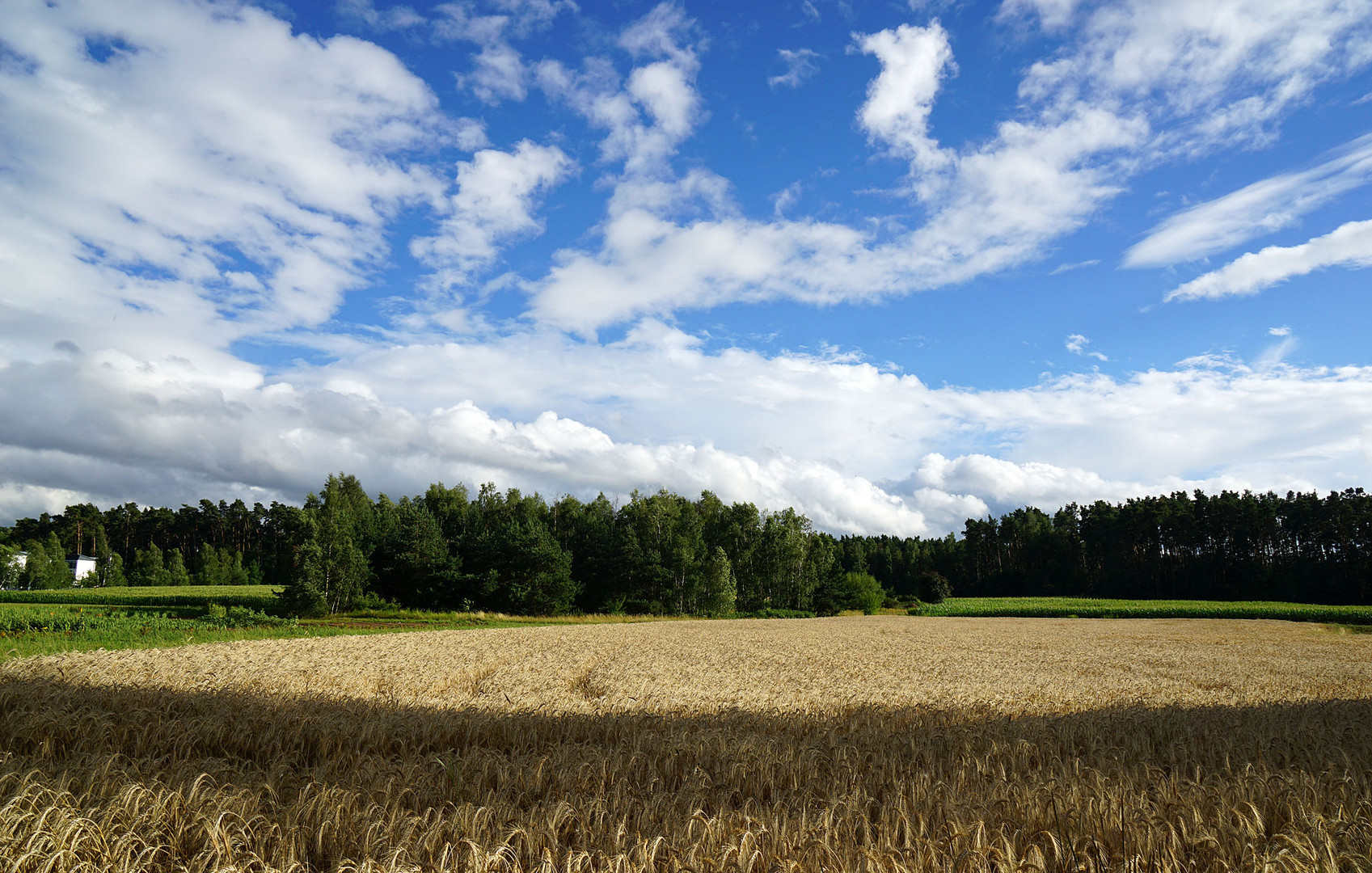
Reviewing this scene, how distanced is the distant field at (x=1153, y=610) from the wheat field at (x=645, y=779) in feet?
198

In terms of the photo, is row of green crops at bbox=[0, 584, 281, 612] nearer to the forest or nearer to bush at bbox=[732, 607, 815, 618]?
the forest

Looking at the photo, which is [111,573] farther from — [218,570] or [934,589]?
[934,589]

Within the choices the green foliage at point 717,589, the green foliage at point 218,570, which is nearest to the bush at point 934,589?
the green foliage at point 717,589

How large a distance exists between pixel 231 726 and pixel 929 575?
92336 millimetres

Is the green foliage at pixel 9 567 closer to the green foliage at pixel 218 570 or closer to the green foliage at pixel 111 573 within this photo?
the green foliage at pixel 111 573

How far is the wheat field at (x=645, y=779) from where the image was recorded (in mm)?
3852

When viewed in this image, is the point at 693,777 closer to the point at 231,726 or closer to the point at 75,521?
the point at 231,726

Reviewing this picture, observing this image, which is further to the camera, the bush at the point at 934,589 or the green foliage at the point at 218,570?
the green foliage at the point at 218,570

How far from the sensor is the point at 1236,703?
46.5 ft

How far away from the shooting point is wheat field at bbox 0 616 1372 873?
12.6 feet

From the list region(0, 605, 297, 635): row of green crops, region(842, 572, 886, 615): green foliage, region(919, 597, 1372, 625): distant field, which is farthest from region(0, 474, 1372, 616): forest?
region(0, 605, 297, 635): row of green crops

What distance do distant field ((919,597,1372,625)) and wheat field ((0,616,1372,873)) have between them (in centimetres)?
6044

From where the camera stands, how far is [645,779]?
18.9 feet

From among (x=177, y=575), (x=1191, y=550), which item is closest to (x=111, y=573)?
(x=177, y=575)
